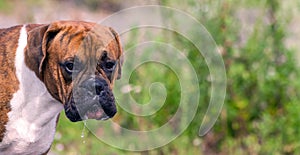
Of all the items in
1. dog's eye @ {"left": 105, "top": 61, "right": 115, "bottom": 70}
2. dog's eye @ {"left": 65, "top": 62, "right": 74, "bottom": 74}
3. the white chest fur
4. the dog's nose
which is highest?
dog's eye @ {"left": 105, "top": 61, "right": 115, "bottom": 70}

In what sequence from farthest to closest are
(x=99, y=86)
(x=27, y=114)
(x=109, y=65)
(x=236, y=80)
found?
1. (x=236, y=80)
2. (x=27, y=114)
3. (x=109, y=65)
4. (x=99, y=86)

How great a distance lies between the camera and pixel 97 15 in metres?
11.1

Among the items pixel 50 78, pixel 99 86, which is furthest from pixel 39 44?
pixel 99 86

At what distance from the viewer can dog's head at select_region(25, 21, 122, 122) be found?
222 inches

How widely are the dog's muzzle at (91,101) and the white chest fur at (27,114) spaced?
0.29m

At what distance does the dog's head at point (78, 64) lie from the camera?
5.64 meters

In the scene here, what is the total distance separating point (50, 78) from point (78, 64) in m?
0.23

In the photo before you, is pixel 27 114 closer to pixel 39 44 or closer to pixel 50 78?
pixel 50 78

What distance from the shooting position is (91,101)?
223 inches

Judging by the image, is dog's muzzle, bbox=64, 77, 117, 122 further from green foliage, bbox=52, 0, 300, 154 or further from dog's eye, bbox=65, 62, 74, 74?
green foliage, bbox=52, 0, 300, 154

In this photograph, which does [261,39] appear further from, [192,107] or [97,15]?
[97,15]

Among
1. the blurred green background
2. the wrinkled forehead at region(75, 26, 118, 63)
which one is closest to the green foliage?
the blurred green background

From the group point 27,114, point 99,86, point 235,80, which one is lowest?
point 27,114

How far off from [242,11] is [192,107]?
44.0 inches
